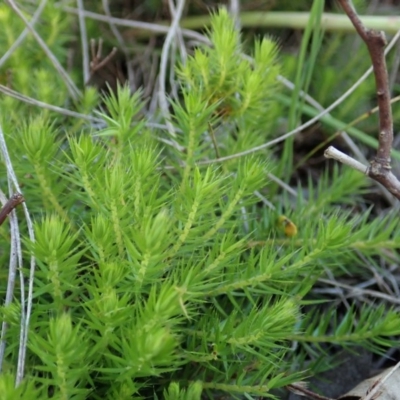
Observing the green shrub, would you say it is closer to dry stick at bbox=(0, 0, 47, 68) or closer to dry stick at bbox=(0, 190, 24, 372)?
dry stick at bbox=(0, 190, 24, 372)

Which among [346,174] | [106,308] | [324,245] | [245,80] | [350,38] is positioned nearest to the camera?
[106,308]

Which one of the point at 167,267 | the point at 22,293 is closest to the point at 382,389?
the point at 167,267

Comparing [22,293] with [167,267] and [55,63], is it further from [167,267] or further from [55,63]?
[55,63]

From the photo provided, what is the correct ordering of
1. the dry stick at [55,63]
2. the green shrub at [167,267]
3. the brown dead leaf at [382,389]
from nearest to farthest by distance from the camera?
the green shrub at [167,267] → the brown dead leaf at [382,389] → the dry stick at [55,63]

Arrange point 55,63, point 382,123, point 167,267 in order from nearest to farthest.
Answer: point 167,267, point 382,123, point 55,63

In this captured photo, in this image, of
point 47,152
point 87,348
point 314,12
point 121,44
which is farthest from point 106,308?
point 121,44

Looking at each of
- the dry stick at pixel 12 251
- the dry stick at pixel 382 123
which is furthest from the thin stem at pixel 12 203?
the dry stick at pixel 382 123

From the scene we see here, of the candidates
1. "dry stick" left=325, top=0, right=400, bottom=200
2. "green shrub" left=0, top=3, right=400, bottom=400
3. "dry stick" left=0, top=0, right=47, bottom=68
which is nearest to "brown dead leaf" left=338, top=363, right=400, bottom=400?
"green shrub" left=0, top=3, right=400, bottom=400

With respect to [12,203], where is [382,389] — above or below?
below

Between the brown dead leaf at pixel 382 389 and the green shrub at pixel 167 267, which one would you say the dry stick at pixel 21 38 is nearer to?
the green shrub at pixel 167 267

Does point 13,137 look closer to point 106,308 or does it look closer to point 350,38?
point 106,308

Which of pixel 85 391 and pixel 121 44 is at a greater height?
pixel 121 44
